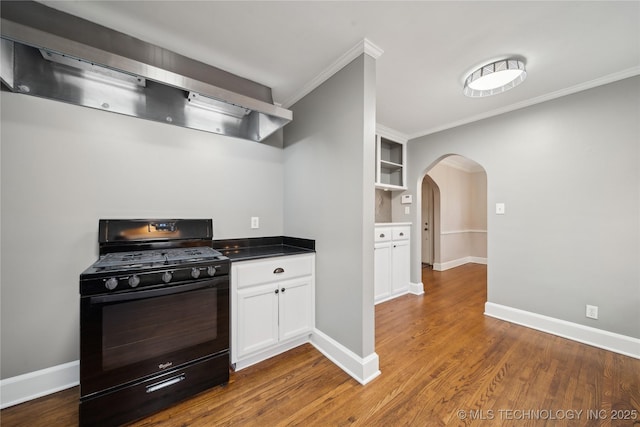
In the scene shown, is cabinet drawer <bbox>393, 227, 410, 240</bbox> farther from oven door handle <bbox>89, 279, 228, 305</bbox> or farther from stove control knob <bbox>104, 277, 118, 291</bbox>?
stove control knob <bbox>104, 277, 118, 291</bbox>

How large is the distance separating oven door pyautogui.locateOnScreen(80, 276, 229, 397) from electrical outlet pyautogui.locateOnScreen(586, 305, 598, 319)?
336 centimetres

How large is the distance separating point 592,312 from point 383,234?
2.13 meters

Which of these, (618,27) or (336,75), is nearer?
(618,27)

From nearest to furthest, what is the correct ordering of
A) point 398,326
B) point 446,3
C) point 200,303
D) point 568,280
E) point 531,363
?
point 446,3, point 200,303, point 531,363, point 568,280, point 398,326

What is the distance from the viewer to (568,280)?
2367 millimetres

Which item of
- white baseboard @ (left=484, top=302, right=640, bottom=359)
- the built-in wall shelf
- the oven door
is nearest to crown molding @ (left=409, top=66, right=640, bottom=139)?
the built-in wall shelf

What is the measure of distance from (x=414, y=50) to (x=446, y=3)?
0.42 metres

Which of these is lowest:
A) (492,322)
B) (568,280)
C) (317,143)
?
(492,322)

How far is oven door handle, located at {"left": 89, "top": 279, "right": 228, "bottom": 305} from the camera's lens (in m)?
1.27

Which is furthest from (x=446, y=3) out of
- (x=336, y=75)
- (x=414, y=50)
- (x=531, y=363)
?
(x=531, y=363)

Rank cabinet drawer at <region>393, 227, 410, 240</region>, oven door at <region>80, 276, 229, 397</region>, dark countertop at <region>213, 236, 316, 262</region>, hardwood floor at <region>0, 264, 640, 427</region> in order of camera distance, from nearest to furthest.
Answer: oven door at <region>80, 276, 229, 397</region>, hardwood floor at <region>0, 264, 640, 427</region>, dark countertop at <region>213, 236, 316, 262</region>, cabinet drawer at <region>393, 227, 410, 240</region>

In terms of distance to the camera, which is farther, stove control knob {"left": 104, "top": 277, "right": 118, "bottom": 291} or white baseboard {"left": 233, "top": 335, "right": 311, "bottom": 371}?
white baseboard {"left": 233, "top": 335, "right": 311, "bottom": 371}

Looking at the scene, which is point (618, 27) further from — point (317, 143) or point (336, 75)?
point (317, 143)

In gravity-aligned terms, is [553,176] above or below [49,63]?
below
